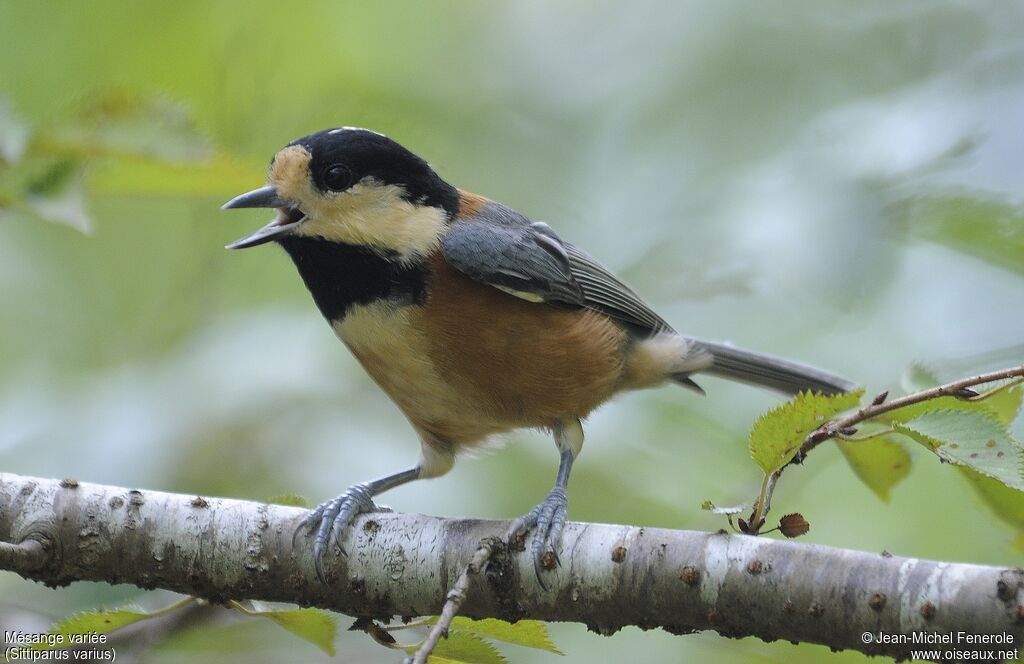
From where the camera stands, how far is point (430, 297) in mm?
3508

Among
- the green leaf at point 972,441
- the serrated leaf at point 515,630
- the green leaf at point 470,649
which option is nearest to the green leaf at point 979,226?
the green leaf at point 972,441

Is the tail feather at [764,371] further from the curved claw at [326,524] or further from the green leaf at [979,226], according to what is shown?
the curved claw at [326,524]

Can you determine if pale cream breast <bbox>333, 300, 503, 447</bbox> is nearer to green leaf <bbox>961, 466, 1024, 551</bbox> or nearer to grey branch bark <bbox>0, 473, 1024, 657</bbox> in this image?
grey branch bark <bbox>0, 473, 1024, 657</bbox>

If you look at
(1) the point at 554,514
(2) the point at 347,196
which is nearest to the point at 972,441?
(1) the point at 554,514

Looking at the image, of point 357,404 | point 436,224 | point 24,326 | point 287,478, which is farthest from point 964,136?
point 24,326

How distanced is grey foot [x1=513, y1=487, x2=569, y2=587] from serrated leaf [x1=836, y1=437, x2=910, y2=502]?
32.3 inches

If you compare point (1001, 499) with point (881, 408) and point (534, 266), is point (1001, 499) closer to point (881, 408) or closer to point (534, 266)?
point (881, 408)

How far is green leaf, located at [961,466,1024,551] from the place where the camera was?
2309 mm

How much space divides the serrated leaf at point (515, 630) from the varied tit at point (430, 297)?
804 mm

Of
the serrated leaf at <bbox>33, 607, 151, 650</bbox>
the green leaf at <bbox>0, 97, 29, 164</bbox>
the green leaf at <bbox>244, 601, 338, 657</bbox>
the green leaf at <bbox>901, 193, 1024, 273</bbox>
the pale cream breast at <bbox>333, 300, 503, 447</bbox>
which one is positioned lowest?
the serrated leaf at <bbox>33, 607, 151, 650</bbox>

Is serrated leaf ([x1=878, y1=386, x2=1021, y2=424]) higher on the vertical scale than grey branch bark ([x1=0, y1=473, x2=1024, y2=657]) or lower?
higher

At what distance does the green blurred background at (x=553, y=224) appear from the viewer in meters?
3.32

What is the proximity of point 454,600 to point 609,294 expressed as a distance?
2343 millimetres

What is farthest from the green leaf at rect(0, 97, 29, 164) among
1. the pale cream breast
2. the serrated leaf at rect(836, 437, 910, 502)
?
the serrated leaf at rect(836, 437, 910, 502)
